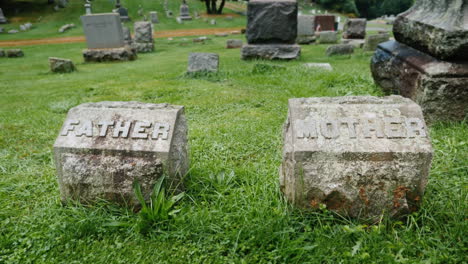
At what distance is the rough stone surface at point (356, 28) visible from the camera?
1369 cm

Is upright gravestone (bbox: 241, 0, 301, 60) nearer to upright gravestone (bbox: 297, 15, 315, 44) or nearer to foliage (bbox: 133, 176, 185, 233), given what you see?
upright gravestone (bbox: 297, 15, 315, 44)

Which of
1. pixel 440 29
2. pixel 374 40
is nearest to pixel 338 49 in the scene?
pixel 374 40

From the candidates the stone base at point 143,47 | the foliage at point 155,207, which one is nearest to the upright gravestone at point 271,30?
the stone base at point 143,47

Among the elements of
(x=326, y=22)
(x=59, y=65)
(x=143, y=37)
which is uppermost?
(x=326, y=22)

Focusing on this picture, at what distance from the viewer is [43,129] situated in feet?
13.9

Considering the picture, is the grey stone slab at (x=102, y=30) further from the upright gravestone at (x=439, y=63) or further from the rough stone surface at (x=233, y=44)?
the upright gravestone at (x=439, y=63)

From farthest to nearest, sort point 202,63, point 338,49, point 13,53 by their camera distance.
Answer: point 13,53, point 338,49, point 202,63

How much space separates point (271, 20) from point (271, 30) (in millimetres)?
249

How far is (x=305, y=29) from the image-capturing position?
14.1 m

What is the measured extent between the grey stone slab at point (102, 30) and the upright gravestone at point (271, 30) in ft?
15.8

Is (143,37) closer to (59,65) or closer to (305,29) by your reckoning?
(59,65)

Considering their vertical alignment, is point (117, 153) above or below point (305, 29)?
below

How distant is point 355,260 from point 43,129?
13.3 ft

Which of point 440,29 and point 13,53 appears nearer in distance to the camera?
point 440,29
